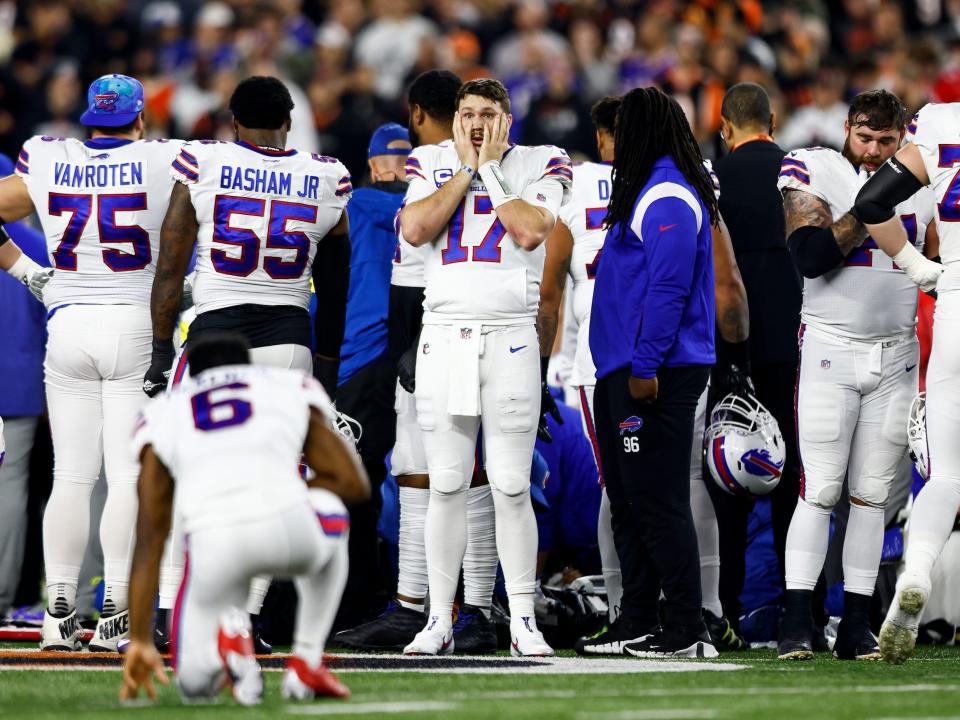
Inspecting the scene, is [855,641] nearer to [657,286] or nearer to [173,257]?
[657,286]

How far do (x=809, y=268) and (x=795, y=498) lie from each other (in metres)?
1.33

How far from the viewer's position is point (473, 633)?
672cm

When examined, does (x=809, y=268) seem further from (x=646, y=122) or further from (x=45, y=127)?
(x=45, y=127)

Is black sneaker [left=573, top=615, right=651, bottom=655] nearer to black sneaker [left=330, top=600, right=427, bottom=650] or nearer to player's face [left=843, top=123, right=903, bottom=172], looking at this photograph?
black sneaker [left=330, top=600, right=427, bottom=650]

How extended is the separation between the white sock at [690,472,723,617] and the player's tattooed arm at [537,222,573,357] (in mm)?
866

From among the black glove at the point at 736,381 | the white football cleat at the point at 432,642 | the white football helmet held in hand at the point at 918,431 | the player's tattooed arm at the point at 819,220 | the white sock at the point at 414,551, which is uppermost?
the player's tattooed arm at the point at 819,220

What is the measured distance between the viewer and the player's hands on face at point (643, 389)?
623cm

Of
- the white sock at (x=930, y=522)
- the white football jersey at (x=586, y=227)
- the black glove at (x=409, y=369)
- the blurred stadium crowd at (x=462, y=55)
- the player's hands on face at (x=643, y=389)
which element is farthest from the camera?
the blurred stadium crowd at (x=462, y=55)

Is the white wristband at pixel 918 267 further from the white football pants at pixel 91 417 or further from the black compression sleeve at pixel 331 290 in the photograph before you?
the white football pants at pixel 91 417

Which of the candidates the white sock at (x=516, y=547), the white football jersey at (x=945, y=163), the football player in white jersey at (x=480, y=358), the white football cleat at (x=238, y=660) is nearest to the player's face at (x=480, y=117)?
the football player in white jersey at (x=480, y=358)

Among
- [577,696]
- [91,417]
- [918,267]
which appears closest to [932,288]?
[918,267]

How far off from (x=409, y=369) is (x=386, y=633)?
43.3 inches

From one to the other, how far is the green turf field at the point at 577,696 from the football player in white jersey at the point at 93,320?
1258 mm

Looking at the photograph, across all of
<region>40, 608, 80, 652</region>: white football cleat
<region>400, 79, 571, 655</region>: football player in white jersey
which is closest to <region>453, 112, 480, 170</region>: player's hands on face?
<region>400, 79, 571, 655</region>: football player in white jersey
